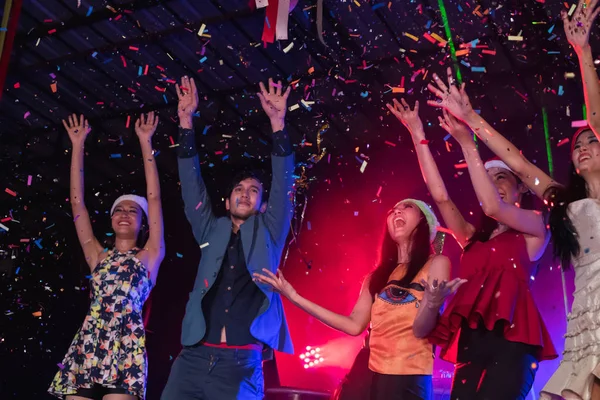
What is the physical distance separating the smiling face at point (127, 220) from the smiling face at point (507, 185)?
2022mm

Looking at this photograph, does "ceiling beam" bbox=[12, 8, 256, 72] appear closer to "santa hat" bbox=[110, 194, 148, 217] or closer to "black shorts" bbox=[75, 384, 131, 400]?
"santa hat" bbox=[110, 194, 148, 217]

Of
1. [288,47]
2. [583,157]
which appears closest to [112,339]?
[583,157]

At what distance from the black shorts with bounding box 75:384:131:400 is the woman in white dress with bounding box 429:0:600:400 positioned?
2121 mm

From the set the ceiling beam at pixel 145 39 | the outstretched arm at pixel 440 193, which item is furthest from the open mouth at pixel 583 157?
the ceiling beam at pixel 145 39

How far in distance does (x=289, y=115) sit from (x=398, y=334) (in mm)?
4668

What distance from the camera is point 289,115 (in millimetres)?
7156

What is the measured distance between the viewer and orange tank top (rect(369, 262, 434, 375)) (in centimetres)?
268

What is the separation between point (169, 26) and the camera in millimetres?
5953

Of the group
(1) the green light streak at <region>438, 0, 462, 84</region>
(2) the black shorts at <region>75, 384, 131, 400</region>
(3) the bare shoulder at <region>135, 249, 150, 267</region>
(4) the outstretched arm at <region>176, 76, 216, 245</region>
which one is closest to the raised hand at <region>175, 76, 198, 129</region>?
(4) the outstretched arm at <region>176, 76, 216, 245</region>

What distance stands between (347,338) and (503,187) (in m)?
3.67

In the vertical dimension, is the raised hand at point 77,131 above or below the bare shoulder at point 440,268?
above

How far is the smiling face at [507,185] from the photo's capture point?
9.36 ft

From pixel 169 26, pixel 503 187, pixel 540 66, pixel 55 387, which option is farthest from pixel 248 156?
pixel 503 187

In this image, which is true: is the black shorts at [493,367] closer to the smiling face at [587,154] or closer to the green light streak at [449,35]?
the smiling face at [587,154]
